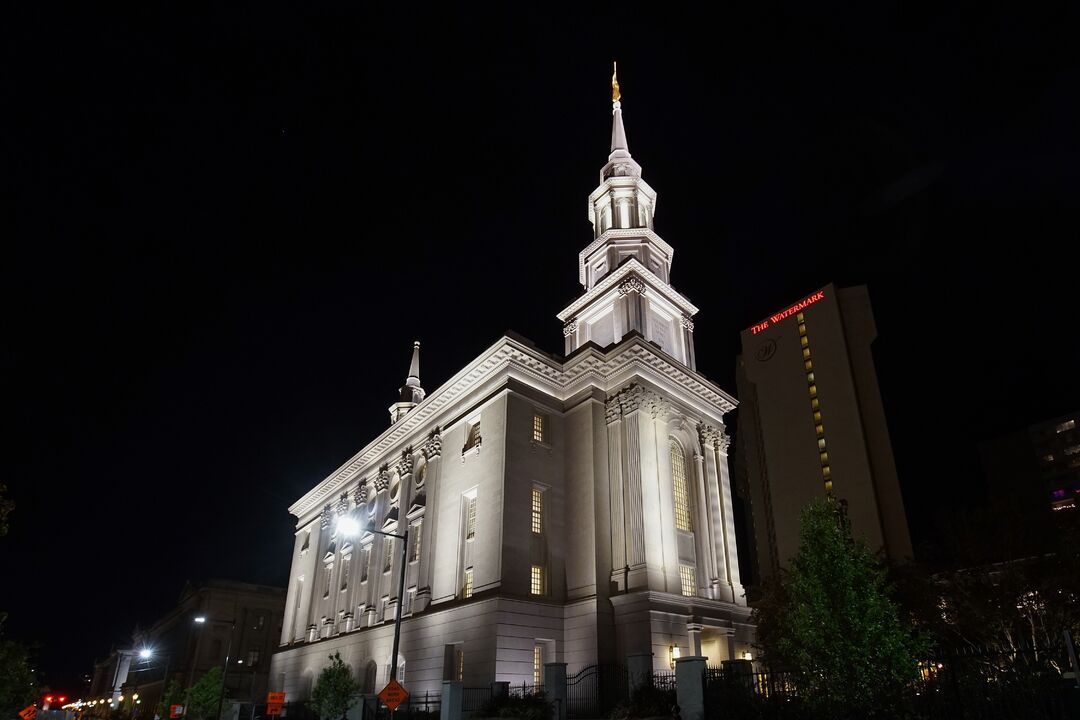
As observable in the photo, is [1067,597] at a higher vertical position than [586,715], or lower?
higher

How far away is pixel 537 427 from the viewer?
40438mm

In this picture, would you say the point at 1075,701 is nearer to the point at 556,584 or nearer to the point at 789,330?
the point at 556,584

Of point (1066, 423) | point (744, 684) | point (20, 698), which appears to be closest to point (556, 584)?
point (744, 684)

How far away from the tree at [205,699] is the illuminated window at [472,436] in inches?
1160

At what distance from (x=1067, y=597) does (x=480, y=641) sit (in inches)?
1195

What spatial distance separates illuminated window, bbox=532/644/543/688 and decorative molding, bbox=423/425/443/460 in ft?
47.7

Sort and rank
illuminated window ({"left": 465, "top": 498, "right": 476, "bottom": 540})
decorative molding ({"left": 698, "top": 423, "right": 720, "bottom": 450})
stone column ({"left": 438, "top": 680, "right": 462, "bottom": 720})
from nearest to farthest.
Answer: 1. stone column ({"left": 438, "top": 680, "right": 462, "bottom": 720})
2. illuminated window ({"left": 465, "top": 498, "right": 476, "bottom": 540})
3. decorative molding ({"left": 698, "top": 423, "right": 720, "bottom": 450})

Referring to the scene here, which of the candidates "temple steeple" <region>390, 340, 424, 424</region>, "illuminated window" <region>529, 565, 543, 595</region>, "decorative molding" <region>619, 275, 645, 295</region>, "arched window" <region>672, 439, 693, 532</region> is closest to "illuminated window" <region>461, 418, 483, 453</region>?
"illuminated window" <region>529, 565, 543, 595</region>

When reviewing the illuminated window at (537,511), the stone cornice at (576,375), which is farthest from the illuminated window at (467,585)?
the stone cornice at (576,375)

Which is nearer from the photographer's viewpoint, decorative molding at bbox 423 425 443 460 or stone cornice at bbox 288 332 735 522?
stone cornice at bbox 288 332 735 522

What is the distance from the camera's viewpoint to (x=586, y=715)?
1133 inches

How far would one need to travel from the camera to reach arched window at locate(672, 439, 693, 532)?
3916cm

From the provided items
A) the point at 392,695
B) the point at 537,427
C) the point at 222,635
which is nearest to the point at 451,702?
the point at 392,695

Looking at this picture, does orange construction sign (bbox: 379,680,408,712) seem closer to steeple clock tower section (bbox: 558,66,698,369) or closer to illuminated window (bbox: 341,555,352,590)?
steeple clock tower section (bbox: 558,66,698,369)
